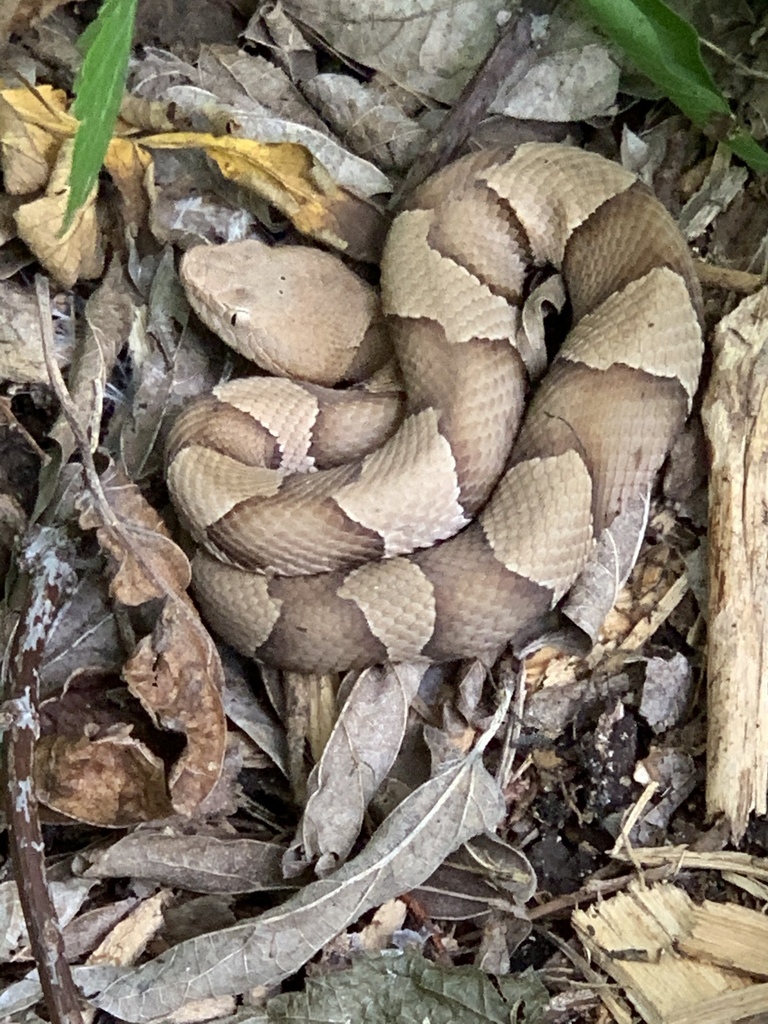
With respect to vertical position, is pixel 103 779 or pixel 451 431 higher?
pixel 451 431

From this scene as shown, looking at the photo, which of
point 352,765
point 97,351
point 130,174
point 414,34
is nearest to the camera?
point 352,765

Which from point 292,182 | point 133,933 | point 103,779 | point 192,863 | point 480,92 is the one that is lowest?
point 133,933

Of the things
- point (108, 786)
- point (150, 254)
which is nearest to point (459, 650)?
point (108, 786)

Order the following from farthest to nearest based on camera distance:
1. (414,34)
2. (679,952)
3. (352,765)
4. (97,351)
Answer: (414,34), (97,351), (352,765), (679,952)

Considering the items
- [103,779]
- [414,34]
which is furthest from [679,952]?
[414,34]

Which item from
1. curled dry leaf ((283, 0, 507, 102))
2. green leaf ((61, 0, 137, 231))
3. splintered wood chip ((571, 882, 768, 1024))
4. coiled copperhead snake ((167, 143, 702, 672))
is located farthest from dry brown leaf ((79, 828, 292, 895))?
curled dry leaf ((283, 0, 507, 102))

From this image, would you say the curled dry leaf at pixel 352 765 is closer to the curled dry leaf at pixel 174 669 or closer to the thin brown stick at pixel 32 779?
the curled dry leaf at pixel 174 669

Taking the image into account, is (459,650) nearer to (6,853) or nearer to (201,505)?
(201,505)

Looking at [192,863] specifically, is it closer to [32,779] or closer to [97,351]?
[32,779]
